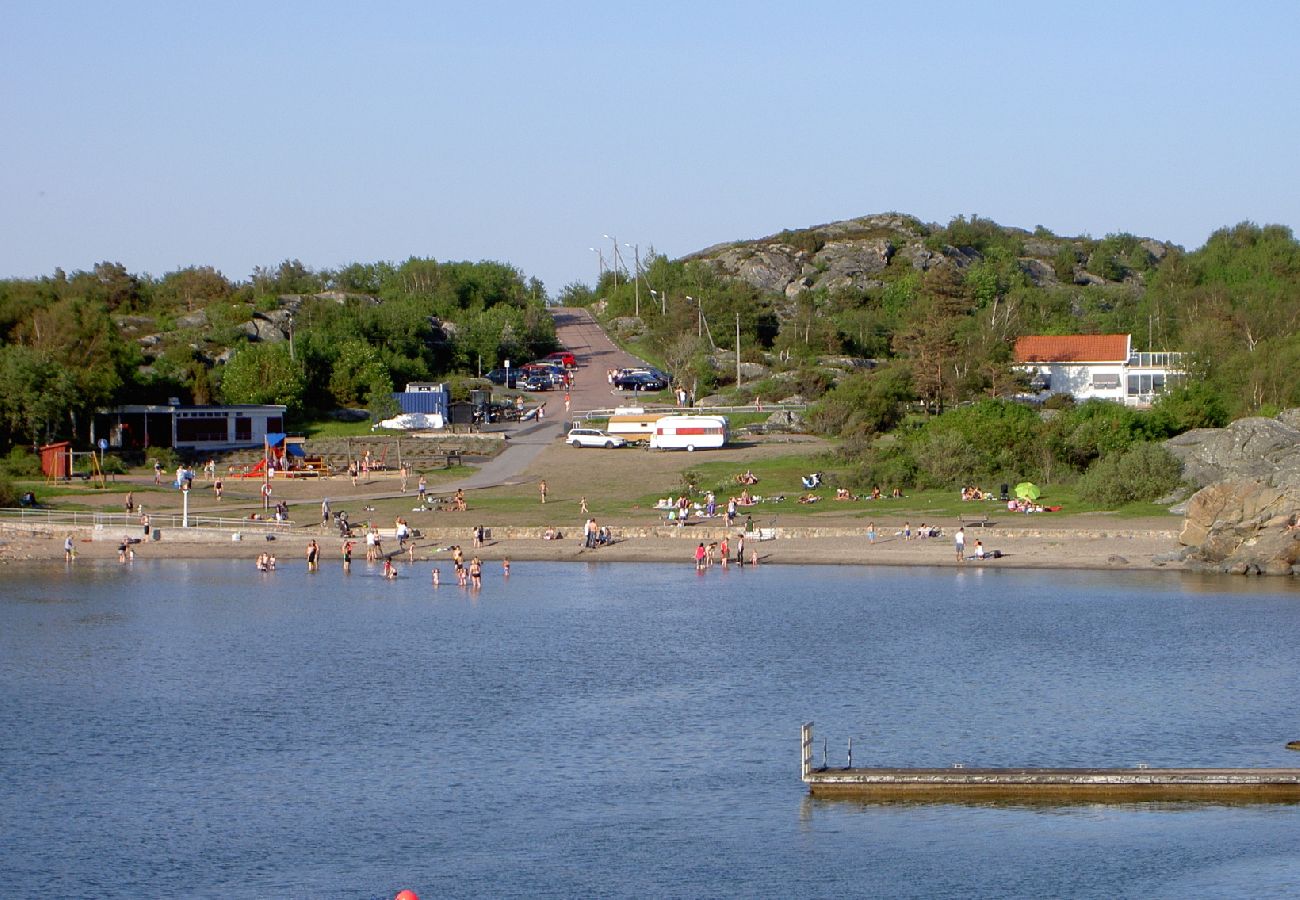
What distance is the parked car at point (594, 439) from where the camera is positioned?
78875 mm

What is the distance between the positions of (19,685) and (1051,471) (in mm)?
44949

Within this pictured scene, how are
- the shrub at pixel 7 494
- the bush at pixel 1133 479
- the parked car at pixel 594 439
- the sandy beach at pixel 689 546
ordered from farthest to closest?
the parked car at pixel 594 439 → the shrub at pixel 7 494 → the bush at pixel 1133 479 → the sandy beach at pixel 689 546

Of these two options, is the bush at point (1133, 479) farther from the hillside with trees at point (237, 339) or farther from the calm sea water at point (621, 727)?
the hillside with trees at point (237, 339)

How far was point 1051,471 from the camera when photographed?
67.6 m

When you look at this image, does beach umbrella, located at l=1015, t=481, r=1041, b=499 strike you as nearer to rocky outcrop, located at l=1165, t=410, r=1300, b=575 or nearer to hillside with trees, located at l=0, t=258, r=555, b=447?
rocky outcrop, located at l=1165, t=410, r=1300, b=575

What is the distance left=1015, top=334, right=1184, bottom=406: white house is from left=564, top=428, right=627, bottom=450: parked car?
93.9ft

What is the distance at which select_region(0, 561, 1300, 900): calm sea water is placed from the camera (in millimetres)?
24859

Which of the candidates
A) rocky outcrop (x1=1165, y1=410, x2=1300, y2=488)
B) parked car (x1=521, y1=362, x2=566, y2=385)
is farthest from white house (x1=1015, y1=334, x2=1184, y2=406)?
parked car (x1=521, y1=362, x2=566, y2=385)

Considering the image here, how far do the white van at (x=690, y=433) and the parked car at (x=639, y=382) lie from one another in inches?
1069

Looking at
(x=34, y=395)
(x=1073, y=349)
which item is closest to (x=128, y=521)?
(x=34, y=395)

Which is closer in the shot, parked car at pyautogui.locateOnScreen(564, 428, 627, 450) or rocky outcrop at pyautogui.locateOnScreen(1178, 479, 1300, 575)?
rocky outcrop at pyautogui.locateOnScreen(1178, 479, 1300, 575)

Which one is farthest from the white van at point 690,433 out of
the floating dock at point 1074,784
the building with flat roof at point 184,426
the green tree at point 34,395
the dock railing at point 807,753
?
the floating dock at point 1074,784

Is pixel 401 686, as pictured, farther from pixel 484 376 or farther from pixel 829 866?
pixel 484 376

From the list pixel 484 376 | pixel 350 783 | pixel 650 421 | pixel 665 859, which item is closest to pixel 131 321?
pixel 484 376
